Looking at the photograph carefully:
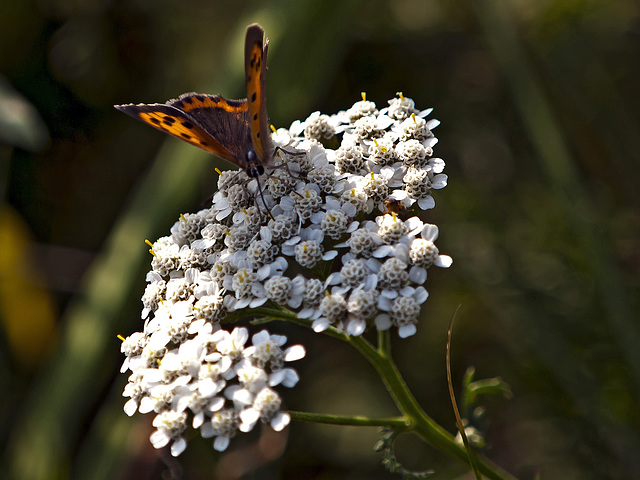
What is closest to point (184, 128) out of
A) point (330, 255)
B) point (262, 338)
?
point (330, 255)

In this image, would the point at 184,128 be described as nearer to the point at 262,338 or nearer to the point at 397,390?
the point at 262,338

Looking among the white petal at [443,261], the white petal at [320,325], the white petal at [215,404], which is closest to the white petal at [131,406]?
the white petal at [215,404]

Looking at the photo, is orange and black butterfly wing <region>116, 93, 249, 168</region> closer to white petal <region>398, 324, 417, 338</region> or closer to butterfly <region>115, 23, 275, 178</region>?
butterfly <region>115, 23, 275, 178</region>

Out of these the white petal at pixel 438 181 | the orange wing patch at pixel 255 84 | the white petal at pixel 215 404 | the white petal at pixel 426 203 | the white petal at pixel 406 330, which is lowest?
the white petal at pixel 215 404

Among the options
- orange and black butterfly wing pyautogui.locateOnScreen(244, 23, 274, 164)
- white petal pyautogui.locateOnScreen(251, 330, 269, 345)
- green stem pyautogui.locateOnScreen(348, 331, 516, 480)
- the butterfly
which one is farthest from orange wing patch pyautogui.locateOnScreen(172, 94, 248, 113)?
green stem pyautogui.locateOnScreen(348, 331, 516, 480)

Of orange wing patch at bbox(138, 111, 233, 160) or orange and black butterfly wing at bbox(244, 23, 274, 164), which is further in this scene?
orange wing patch at bbox(138, 111, 233, 160)

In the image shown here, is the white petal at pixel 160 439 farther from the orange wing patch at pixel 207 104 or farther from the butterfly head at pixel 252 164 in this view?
the orange wing patch at pixel 207 104
